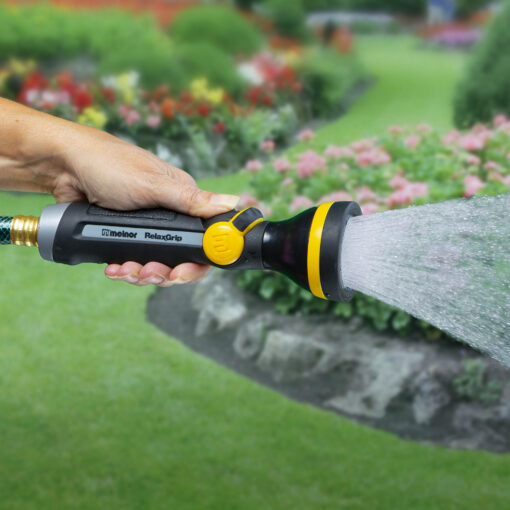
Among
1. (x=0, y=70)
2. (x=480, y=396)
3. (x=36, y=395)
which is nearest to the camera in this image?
(x=480, y=396)

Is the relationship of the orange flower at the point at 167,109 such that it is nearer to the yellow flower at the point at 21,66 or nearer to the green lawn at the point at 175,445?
the yellow flower at the point at 21,66

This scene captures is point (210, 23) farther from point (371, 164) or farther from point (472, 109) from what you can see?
point (371, 164)

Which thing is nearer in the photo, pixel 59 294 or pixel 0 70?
pixel 59 294

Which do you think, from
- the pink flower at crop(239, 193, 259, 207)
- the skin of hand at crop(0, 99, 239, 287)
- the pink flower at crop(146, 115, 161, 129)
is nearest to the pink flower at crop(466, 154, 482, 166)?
the pink flower at crop(239, 193, 259, 207)

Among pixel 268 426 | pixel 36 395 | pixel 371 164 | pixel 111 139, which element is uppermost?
pixel 371 164

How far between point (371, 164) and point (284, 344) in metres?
1.05

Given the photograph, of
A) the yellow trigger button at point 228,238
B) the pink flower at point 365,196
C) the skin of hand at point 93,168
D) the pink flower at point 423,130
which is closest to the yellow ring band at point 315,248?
the yellow trigger button at point 228,238

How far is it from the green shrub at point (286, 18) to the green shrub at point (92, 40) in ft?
5.23

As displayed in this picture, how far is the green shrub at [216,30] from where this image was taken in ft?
21.2

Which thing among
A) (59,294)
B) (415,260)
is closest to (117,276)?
(415,260)

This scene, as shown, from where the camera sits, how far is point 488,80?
452 cm

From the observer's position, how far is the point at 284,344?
261 cm

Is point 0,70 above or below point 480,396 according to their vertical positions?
above

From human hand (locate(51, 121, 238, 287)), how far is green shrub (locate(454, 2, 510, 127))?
341 cm
